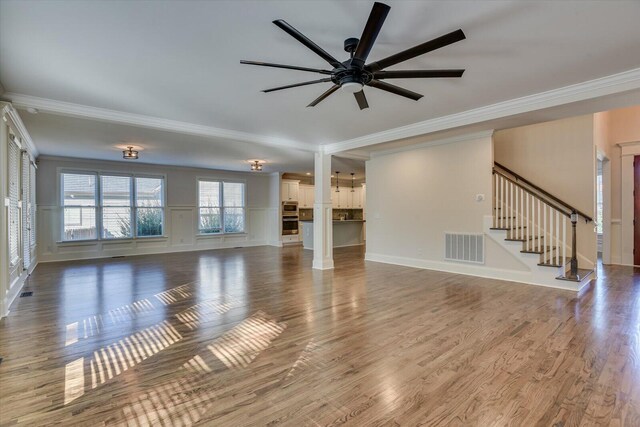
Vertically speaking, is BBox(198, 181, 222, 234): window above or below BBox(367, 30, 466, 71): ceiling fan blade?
below

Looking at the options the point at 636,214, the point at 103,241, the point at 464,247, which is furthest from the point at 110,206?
the point at 636,214

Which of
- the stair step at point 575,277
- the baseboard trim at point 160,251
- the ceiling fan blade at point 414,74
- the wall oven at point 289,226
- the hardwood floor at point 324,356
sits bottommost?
the hardwood floor at point 324,356

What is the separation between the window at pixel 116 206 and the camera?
8.55 m

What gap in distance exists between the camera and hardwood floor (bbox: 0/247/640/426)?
6.33ft

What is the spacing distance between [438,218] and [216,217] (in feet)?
23.7

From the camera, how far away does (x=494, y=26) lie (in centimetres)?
238

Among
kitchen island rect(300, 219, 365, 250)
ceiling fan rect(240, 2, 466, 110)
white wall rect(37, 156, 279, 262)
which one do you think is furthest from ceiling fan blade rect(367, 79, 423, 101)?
white wall rect(37, 156, 279, 262)

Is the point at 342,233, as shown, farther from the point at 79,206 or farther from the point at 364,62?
the point at 364,62

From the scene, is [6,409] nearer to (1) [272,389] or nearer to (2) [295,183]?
(1) [272,389]

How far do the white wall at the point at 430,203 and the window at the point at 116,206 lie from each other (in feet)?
22.2

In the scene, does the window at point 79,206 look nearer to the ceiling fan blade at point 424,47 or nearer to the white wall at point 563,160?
the ceiling fan blade at point 424,47

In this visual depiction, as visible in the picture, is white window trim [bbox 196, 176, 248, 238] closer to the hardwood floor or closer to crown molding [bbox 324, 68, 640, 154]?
the hardwood floor

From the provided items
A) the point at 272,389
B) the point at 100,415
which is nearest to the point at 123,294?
the point at 100,415

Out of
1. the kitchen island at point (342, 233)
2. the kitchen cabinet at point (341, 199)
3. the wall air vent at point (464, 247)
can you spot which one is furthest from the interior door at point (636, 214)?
the kitchen cabinet at point (341, 199)
